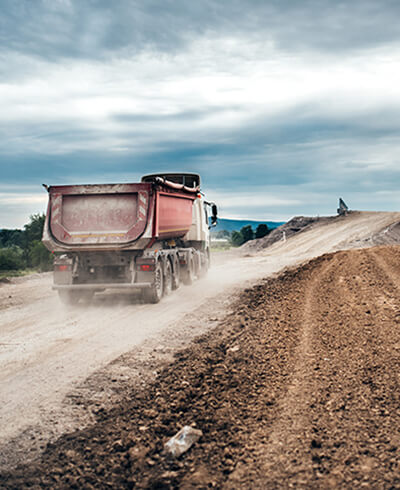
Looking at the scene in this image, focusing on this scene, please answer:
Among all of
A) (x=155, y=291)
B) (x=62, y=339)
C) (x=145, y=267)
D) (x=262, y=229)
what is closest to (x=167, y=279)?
(x=155, y=291)

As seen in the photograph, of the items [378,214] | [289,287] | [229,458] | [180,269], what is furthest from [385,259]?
[378,214]

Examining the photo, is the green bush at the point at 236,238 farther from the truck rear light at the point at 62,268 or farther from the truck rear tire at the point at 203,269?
the truck rear light at the point at 62,268

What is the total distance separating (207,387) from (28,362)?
119 inches

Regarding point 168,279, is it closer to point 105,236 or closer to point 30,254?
point 105,236

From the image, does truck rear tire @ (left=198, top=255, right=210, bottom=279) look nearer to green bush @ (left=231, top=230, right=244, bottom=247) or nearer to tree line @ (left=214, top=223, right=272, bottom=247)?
tree line @ (left=214, top=223, right=272, bottom=247)

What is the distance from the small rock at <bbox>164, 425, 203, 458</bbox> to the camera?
4.02 meters

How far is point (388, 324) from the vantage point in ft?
27.6

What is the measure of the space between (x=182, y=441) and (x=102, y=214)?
8520 mm

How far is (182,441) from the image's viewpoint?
161 inches

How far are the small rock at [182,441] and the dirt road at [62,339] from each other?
1.15 metres

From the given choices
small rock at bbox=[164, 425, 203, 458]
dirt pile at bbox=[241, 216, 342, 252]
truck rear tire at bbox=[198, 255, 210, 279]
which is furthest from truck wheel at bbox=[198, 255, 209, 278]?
dirt pile at bbox=[241, 216, 342, 252]

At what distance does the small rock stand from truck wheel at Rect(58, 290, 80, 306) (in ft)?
28.5

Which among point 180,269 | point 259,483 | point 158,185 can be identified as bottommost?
point 259,483

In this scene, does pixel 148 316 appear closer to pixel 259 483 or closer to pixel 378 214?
pixel 259 483
